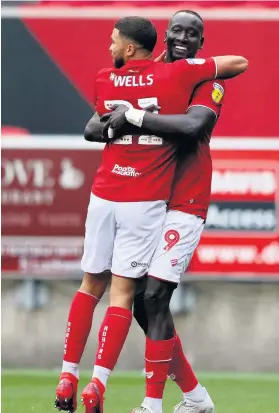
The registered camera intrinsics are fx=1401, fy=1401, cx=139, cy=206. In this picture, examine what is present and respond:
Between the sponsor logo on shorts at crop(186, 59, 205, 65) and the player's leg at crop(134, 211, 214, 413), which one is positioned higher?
the sponsor logo on shorts at crop(186, 59, 205, 65)

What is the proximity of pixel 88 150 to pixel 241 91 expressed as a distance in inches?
52.5

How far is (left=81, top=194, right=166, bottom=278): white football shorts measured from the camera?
6.33 meters

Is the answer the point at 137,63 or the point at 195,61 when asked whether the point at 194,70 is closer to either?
the point at 195,61

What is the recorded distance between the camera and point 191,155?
653 centimetres

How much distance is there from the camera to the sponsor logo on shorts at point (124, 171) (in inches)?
249

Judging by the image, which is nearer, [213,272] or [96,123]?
[96,123]

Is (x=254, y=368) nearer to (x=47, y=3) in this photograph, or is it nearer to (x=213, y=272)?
(x=213, y=272)

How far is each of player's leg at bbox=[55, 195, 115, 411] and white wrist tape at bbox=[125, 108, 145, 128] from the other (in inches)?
15.8

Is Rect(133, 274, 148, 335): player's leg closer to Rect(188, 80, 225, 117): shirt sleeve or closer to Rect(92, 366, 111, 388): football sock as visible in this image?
Rect(92, 366, 111, 388): football sock

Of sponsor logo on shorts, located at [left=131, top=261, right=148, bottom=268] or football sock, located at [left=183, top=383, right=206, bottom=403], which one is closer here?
sponsor logo on shorts, located at [left=131, top=261, right=148, bottom=268]

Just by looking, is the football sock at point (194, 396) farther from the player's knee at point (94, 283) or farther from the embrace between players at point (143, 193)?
the player's knee at point (94, 283)

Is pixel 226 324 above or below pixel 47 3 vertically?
below

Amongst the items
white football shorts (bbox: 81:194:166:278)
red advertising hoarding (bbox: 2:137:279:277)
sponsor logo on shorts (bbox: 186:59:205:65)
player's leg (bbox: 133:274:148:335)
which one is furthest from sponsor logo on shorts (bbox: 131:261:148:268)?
red advertising hoarding (bbox: 2:137:279:277)

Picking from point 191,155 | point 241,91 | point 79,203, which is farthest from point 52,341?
point 191,155
